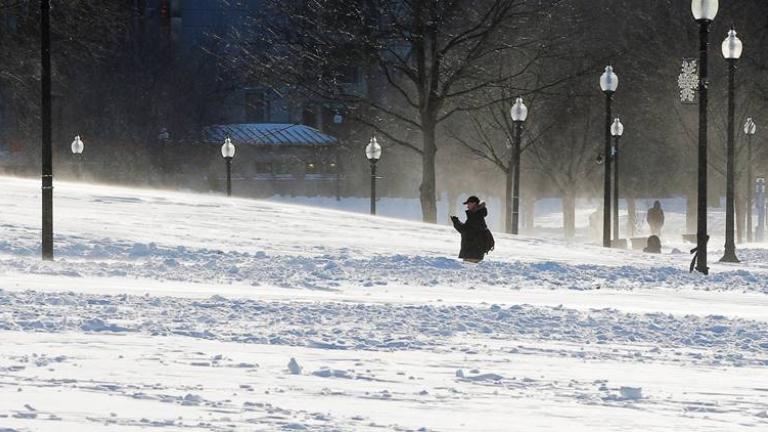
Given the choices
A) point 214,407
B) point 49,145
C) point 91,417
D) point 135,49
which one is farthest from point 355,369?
point 135,49

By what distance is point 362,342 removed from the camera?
10.2 m

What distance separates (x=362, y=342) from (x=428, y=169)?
25.3 meters

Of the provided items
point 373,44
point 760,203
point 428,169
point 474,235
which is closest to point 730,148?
point 474,235

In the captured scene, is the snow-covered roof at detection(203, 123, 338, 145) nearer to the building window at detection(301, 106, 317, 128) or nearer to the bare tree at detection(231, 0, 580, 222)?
the building window at detection(301, 106, 317, 128)

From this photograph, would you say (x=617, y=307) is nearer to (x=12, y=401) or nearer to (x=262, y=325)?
(x=262, y=325)

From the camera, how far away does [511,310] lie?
12.8 metres

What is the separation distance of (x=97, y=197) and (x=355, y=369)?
22691 mm

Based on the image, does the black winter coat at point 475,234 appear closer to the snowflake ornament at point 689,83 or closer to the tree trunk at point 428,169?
the snowflake ornament at point 689,83

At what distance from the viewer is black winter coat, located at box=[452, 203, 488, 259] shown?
20.0 meters

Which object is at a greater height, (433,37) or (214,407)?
(433,37)

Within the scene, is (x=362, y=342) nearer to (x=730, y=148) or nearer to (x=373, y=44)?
(x=730, y=148)

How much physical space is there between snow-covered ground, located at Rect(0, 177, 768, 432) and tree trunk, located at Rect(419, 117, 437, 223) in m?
14.2

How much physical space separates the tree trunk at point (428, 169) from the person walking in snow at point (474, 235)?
15.0 meters

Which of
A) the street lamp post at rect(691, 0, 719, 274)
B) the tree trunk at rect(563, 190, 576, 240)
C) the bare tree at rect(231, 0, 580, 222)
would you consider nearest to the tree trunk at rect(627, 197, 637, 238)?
the tree trunk at rect(563, 190, 576, 240)
